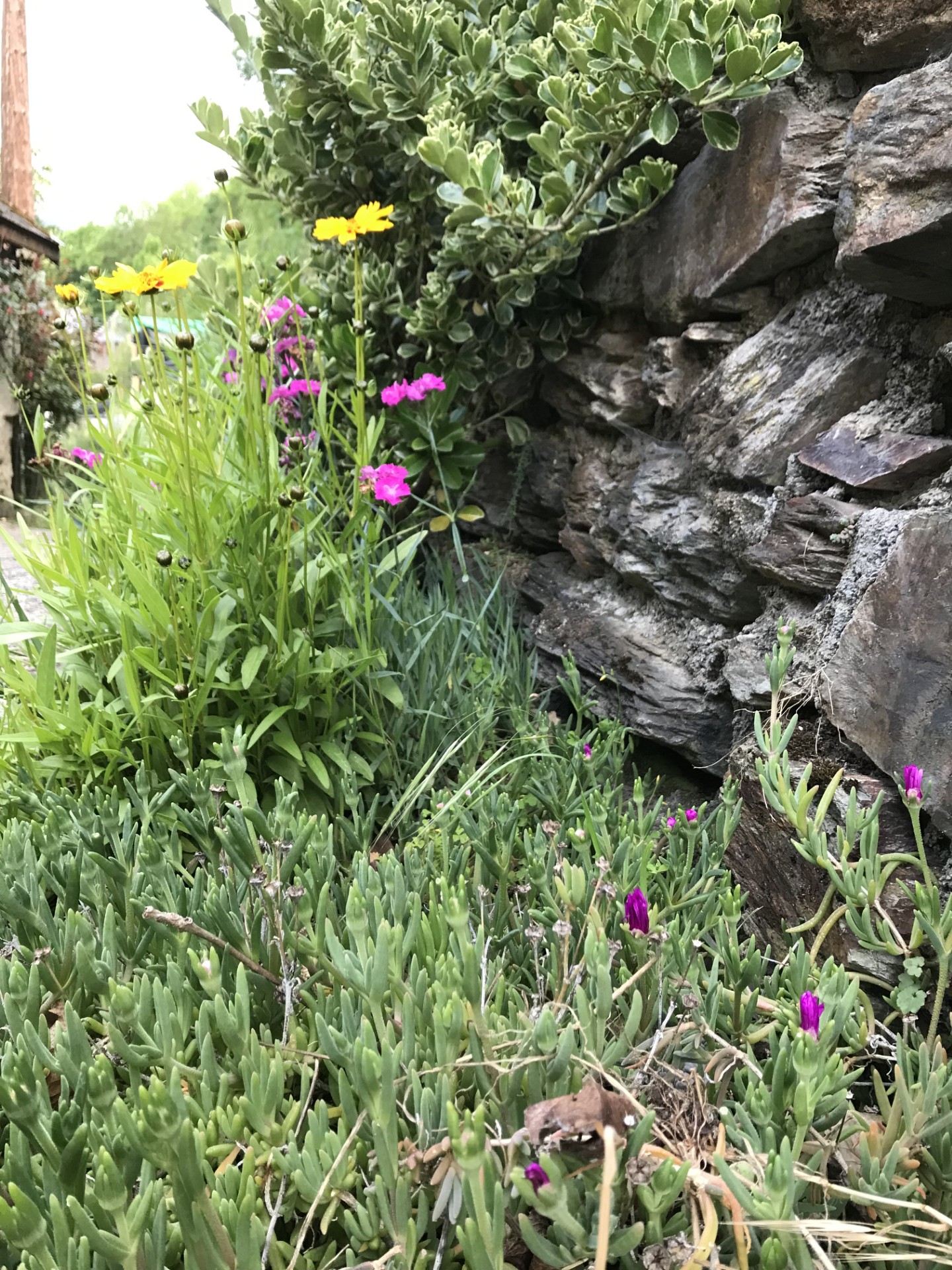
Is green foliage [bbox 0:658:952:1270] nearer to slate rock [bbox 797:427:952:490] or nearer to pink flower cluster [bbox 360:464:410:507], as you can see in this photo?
slate rock [bbox 797:427:952:490]

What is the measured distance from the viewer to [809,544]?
4.77ft

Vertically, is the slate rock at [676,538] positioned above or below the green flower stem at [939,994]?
above

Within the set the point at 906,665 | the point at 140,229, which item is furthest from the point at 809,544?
the point at 140,229

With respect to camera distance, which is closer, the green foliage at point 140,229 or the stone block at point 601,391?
the stone block at point 601,391

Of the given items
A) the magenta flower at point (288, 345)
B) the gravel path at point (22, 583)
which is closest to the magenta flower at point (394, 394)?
the magenta flower at point (288, 345)

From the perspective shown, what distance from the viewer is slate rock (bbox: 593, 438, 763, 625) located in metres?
1.74

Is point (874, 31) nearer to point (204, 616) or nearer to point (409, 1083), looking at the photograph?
point (204, 616)

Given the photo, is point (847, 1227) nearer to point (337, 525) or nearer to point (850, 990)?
point (850, 990)

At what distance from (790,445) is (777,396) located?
122 millimetres

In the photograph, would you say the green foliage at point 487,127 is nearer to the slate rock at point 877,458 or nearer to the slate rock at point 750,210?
the slate rock at point 750,210

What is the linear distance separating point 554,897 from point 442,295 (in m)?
1.98

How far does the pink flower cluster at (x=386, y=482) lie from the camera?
1930mm

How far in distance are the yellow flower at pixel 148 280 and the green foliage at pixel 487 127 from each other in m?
0.82

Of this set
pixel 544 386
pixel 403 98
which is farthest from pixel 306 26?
pixel 544 386
